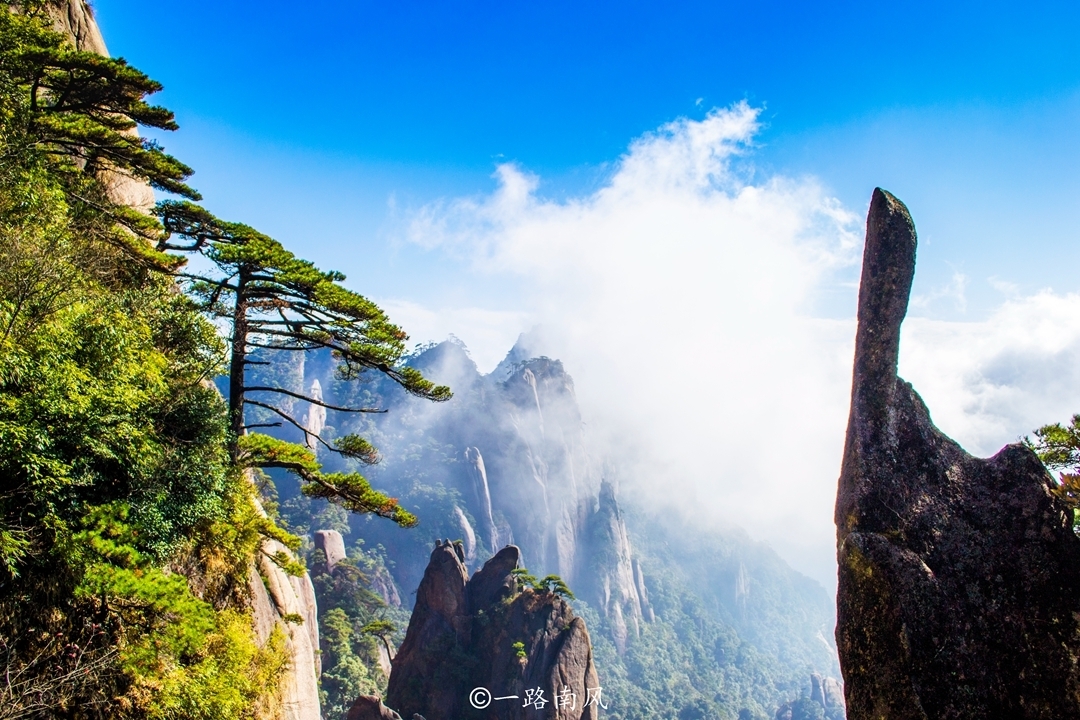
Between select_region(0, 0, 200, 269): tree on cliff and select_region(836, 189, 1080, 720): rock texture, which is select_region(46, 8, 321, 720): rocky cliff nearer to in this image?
select_region(0, 0, 200, 269): tree on cliff

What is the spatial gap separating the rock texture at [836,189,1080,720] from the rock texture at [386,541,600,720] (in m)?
26.8

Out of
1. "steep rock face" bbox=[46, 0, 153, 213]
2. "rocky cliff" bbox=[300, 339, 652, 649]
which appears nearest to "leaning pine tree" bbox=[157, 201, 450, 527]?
"steep rock face" bbox=[46, 0, 153, 213]

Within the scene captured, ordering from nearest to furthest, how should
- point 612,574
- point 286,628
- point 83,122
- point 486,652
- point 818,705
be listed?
point 83,122, point 286,628, point 486,652, point 818,705, point 612,574

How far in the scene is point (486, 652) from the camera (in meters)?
33.0

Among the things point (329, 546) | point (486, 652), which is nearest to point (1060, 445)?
point (486, 652)

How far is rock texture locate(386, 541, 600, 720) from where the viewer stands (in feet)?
101

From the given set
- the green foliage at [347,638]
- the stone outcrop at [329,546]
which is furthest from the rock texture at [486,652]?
the stone outcrop at [329,546]

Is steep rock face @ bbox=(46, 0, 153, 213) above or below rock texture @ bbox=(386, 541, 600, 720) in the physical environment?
above

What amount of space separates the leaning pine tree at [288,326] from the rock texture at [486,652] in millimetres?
27267

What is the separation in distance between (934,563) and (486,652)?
99.0ft

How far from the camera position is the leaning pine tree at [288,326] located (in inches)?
316

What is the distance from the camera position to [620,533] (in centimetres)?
9981

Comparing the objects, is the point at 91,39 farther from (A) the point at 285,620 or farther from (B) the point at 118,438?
(A) the point at 285,620

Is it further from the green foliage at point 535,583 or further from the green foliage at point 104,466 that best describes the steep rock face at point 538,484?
the green foliage at point 104,466
